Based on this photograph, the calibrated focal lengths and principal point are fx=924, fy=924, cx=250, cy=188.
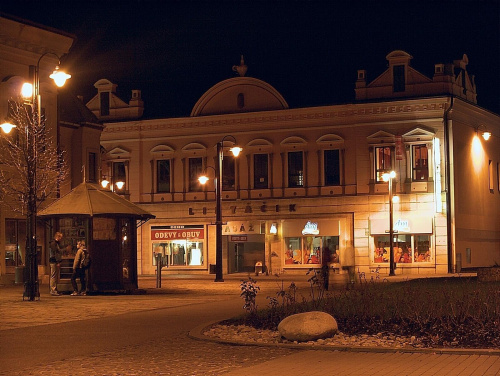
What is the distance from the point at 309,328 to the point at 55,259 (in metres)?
16.0

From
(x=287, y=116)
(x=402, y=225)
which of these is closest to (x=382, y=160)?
(x=402, y=225)

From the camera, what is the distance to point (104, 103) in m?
61.5

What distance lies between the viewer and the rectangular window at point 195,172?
58.8 metres

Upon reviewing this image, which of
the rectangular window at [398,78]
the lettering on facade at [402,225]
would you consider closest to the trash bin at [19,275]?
the lettering on facade at [402,225]

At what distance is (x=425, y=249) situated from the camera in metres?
52.6

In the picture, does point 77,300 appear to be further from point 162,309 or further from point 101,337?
point 101,337

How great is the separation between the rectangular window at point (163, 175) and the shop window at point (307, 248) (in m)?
8.95

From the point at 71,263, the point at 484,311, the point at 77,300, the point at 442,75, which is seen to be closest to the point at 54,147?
the point at 71,263

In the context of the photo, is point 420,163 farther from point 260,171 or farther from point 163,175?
point 163,175

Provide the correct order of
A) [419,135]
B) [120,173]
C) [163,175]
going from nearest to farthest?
[419,135], [163,175], [120,173]

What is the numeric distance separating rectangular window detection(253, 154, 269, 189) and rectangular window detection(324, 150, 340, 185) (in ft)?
12.9

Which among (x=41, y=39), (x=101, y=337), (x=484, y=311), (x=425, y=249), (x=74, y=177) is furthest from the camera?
(x=425, y=249)

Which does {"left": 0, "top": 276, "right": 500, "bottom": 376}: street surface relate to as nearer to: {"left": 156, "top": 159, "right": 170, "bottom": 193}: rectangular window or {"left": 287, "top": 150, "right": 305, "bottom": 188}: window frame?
{"left": 287, "top": 150, "right": 305, "bottom": 188}: window frame

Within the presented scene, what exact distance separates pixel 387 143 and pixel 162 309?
106 ft
